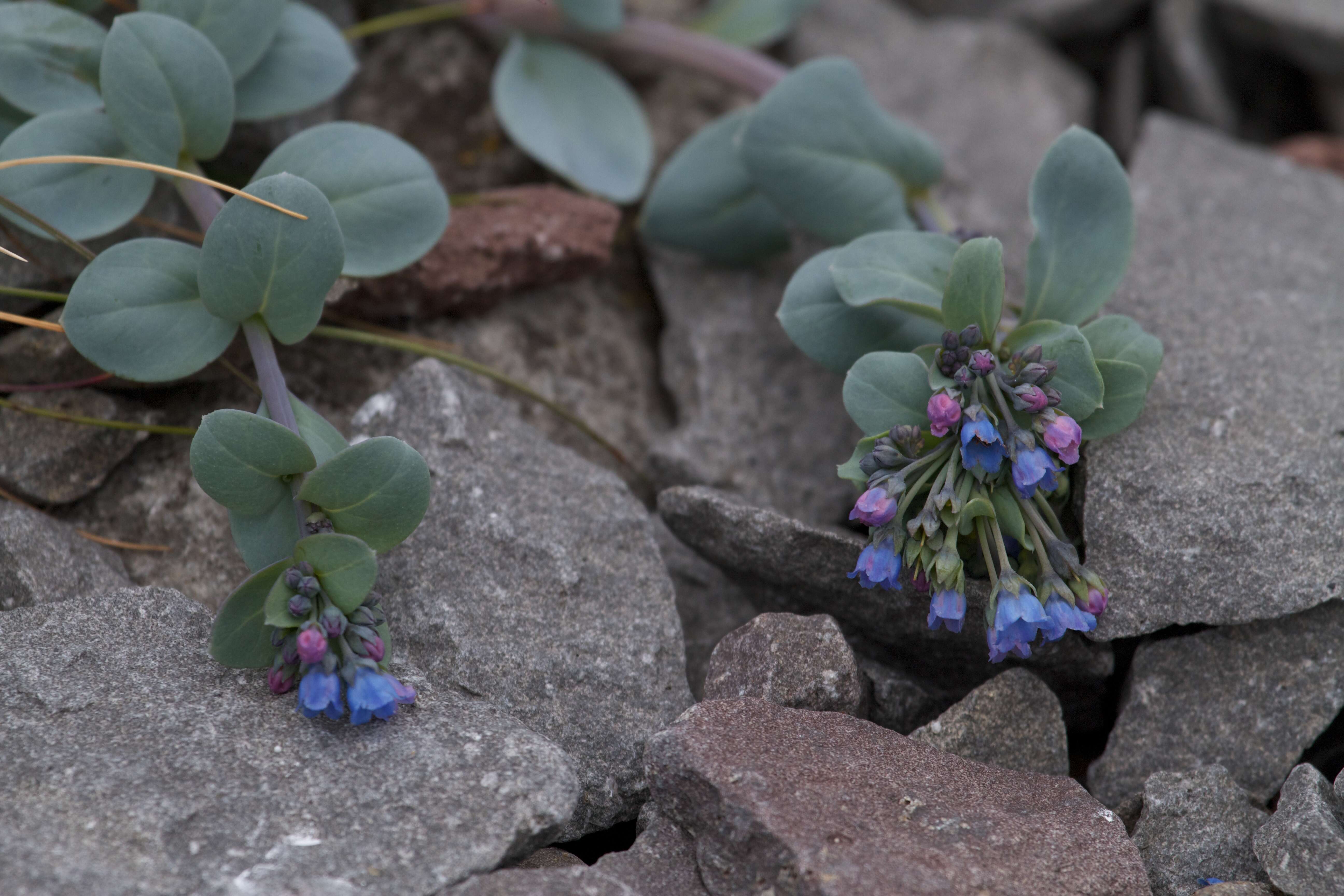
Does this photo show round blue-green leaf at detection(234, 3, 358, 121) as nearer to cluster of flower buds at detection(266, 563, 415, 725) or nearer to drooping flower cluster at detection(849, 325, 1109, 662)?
cluster of flower buds at detection(266, 563, 415, 725)

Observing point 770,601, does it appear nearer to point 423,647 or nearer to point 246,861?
point 423,647

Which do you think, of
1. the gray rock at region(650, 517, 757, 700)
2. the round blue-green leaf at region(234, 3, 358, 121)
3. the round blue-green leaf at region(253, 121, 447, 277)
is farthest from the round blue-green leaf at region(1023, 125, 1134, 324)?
the round blue-green leaf at region(234, 3, 358, 121)

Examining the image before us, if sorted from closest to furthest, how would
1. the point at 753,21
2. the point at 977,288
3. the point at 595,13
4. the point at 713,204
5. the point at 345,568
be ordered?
1. the point at 345,568
2. the point at 977,288
3. the point at 713,204
4. the point at 595,13
5. the point at 753,21

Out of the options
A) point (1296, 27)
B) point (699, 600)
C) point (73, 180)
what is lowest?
point (699, 600)

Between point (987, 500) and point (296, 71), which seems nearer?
point (987, 500)

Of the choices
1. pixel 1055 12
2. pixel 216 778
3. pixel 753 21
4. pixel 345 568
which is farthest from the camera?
pixel 1055 12

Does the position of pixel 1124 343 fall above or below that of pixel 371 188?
above

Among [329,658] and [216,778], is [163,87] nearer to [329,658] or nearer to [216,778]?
[329,658]

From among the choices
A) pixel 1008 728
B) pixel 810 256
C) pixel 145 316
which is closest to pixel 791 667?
pixel 1008 728
